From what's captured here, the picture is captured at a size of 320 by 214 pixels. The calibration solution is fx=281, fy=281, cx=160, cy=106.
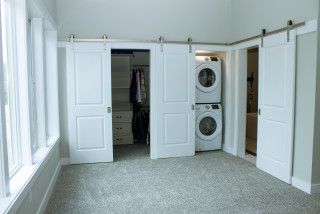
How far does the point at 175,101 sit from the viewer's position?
482 centimetres

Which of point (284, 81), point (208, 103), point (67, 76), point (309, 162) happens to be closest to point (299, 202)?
point (309, 162)

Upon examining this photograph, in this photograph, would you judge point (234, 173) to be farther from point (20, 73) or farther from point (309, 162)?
point (20, 73)

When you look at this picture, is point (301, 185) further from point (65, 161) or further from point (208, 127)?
point (65, 161)

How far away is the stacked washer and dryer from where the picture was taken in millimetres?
5125

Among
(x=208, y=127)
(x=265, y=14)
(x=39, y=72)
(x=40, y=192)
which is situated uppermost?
(x=265, y=14)

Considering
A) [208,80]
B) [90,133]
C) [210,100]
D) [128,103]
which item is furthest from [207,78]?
[90,133]

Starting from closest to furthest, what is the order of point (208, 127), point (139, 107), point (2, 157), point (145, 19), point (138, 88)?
point (2, 157) < point (145, 19) < point (208, 127) < point (138, 88) < point (139, 107)

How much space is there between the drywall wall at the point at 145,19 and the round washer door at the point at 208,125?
139cm

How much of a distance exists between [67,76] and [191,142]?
2.36 metres

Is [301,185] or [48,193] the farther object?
[301,185]

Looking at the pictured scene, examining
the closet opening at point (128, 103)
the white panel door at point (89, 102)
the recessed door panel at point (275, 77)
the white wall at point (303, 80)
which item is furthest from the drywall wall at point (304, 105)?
the closet opening at point (128, 103)

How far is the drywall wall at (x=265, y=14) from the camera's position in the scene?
3.26 m

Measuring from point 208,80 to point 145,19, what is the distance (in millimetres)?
1624

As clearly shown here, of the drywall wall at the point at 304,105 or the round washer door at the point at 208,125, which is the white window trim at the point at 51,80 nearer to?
the round washer door at the point at 208,125
